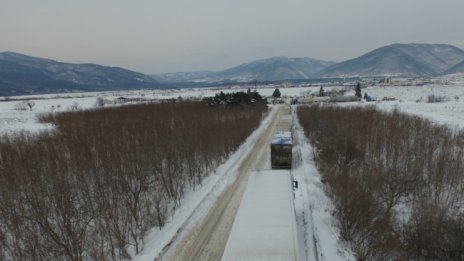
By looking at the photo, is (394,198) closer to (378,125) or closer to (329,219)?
(329,219)

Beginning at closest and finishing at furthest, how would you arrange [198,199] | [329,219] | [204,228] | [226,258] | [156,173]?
1. [226,258]
2. [204,228]
3. [329,219]
4. [198,199]
5. [156,173]

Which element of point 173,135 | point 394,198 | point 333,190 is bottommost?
point 394,198

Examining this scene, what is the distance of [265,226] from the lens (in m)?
14.2

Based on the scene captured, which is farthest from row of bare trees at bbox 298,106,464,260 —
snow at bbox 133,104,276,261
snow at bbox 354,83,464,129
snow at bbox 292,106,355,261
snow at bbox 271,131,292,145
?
snow at bbox 354,83,464,129

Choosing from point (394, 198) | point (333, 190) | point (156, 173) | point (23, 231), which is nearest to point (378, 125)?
point (394, 198)

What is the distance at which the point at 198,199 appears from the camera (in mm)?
26578

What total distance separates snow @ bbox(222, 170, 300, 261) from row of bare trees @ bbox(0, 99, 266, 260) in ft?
27.6

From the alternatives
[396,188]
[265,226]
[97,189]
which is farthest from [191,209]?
[396,188]

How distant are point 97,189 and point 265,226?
15.7 m

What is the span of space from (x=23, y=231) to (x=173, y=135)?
68.5 ft

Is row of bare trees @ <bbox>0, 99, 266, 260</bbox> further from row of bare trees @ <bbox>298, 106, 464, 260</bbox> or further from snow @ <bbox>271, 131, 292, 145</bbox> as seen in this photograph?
row of bare trees @ <bbox>298, 106, 464, 260</bbox>

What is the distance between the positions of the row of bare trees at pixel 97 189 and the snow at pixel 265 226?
27.6 feet

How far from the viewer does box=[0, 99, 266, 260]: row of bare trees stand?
18.2 meters

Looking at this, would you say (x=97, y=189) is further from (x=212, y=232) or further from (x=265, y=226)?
(x=265, y=226)
